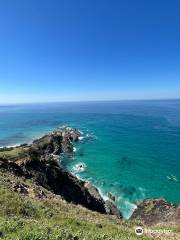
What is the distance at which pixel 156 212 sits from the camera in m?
48.7

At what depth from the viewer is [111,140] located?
116 m

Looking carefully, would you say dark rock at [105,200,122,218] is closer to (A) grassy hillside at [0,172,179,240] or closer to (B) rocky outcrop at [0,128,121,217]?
(B) rocky outcrop at [0,128,121,217]

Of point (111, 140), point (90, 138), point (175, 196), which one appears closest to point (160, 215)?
point (175, 196)

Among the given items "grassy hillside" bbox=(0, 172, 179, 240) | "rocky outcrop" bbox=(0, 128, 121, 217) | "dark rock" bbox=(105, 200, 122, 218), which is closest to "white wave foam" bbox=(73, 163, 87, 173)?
"rocky outcrop" bbox=(0, 128, 121, 217)

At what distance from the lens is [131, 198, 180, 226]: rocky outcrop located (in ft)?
149

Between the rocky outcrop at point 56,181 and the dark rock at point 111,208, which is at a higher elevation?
the rocky outcrop at point 56,181

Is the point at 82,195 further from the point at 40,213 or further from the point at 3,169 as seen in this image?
the point at 40,213

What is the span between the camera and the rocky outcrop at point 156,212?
45278 millimetres

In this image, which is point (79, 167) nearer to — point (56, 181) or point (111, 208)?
point (111, 208)

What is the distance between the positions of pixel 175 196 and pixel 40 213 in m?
44.9

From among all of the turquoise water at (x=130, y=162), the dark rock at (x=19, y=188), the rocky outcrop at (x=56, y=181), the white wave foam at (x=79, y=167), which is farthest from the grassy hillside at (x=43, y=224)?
the white wave foam at (x=79, y=167)

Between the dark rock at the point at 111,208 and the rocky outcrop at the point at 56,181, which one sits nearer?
the rocky outcrop at the point at 56,181

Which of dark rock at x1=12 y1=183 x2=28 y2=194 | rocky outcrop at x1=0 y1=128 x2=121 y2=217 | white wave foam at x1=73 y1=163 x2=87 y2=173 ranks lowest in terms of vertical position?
white wave foam at x1=73 y1=163 x2=87 y2=173

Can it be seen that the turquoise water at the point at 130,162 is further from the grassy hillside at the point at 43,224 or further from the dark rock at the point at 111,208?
the grassy hillside at the point at 43,224
